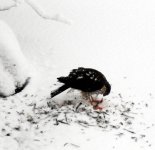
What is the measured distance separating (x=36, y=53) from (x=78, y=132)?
84.6 inches

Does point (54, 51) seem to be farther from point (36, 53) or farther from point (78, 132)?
point (78, 132)

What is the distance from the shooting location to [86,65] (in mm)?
6520

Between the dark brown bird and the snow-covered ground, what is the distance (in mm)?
199

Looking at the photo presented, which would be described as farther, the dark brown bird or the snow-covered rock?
the snow-covered rock

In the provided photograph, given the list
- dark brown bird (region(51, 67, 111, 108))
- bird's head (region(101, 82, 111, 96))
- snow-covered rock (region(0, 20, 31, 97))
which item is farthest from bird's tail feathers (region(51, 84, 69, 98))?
snow-covered rock (region(0, 20, 31, 97))

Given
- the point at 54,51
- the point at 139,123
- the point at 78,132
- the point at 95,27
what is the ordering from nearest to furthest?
the point at 78,132, the point at 139,123, the point at 54,51, the point at 95,27

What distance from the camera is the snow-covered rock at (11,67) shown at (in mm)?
6074

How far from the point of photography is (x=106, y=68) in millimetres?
6465

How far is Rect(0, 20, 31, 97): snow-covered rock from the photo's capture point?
19.9 ft

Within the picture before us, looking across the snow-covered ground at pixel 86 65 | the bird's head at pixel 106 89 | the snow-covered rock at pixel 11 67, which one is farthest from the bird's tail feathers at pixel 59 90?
the snow-covered rock at pixel 11 67

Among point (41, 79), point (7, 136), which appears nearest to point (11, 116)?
point (7, 136)

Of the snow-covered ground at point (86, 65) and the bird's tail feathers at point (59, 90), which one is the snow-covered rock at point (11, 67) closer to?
the snow-covered ground at point (86, 65)

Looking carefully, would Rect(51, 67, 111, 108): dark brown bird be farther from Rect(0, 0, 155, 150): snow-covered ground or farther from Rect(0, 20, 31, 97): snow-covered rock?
Rect(0, 20, 31, 97): snow-covered rock

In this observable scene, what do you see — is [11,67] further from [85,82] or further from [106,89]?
[106,89]
